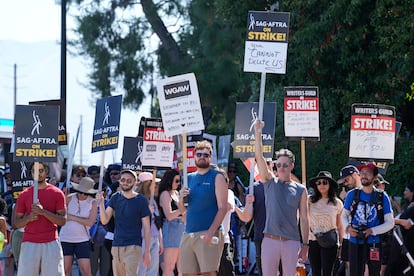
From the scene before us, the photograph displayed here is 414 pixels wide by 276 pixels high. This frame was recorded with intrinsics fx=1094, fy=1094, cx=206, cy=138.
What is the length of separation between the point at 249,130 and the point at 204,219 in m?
3.98

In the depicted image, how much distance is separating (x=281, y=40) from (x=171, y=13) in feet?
79.3

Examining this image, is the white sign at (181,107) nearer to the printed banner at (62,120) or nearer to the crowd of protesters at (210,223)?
the crowd of protesters at (210,223)

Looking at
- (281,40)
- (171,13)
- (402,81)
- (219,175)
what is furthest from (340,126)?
(171,13)

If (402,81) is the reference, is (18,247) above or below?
below

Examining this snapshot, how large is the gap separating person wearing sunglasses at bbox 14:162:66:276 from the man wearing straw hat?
3.39 ft

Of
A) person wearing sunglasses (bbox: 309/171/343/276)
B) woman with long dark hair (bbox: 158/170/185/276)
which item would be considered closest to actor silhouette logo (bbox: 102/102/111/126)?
woman with long dark hair (bbox: 158/170/185/276)

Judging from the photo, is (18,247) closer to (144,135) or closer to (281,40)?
(144,135)

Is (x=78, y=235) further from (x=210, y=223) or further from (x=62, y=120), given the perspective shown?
(x=210, y=223)

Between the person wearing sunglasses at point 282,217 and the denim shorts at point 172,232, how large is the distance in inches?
120

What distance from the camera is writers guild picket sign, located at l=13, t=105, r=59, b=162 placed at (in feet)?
47.7

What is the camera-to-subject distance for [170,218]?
1529 cm

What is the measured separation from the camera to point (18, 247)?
1574 centimetres

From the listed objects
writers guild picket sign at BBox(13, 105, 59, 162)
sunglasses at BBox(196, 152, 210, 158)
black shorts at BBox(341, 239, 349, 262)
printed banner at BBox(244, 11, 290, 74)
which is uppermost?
printed banner at BBox(244, 11, 290, 74)

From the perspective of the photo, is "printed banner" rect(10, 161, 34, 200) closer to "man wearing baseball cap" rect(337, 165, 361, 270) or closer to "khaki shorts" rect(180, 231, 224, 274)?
"man wearing baseball cap" rect(337, 165, 361, 270)
